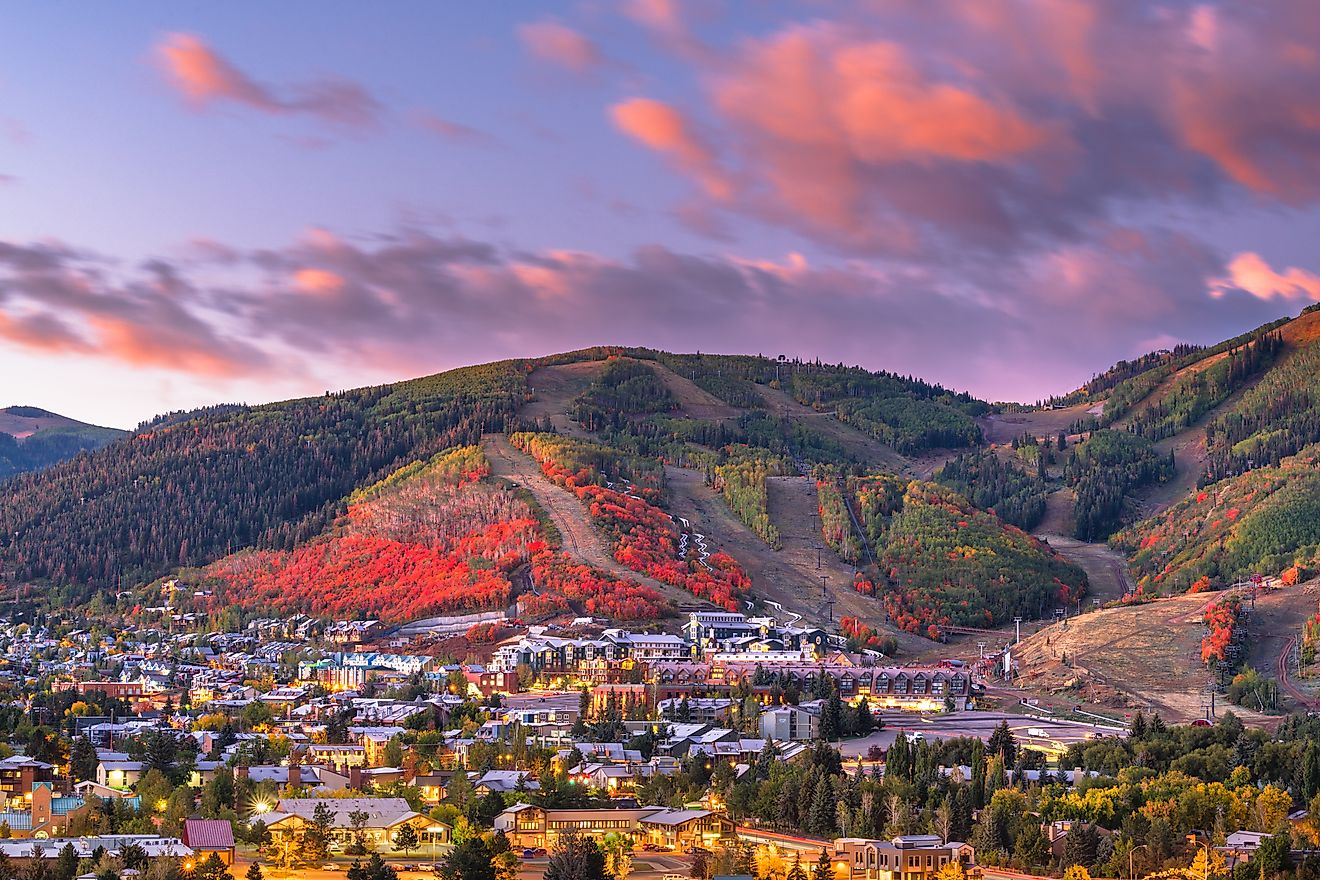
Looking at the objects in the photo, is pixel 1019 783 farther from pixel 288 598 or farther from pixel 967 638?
pixel 288 598

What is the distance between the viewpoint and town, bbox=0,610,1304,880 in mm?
72938

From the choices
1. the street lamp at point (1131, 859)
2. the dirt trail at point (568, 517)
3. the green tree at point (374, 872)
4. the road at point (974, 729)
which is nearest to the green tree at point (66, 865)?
the green tree at point (374, 872)

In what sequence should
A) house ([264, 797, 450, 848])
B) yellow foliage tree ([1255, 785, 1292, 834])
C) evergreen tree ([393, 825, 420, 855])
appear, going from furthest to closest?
1. house ([264, 797, 450, 848])
2. evergreen tree ([393, 825, 420, 855])
3. yellow foliage tree ([1255, 785, 1292, 834])

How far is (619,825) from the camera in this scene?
8350 cm

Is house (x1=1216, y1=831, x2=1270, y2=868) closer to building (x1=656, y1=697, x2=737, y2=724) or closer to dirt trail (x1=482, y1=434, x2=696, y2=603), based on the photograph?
building (x1=656, y1=697, x2=737, y2=724)

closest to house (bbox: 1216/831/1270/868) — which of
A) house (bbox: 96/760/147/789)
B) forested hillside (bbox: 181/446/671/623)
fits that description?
house (bbox: 96/760/147/789)

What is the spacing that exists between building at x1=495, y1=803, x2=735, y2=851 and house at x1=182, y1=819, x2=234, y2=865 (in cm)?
1092

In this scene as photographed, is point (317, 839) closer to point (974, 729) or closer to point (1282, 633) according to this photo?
point (974, 729)

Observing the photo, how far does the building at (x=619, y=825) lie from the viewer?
81500mm

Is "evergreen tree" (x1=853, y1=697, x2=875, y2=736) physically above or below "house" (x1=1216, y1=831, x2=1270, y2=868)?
above

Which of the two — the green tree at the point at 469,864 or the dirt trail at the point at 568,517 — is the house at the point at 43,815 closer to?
the green tree at the point at 469,864

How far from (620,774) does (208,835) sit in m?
23.4

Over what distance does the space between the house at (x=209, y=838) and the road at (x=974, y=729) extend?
32043mm

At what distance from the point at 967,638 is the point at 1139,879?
83.7 meters
